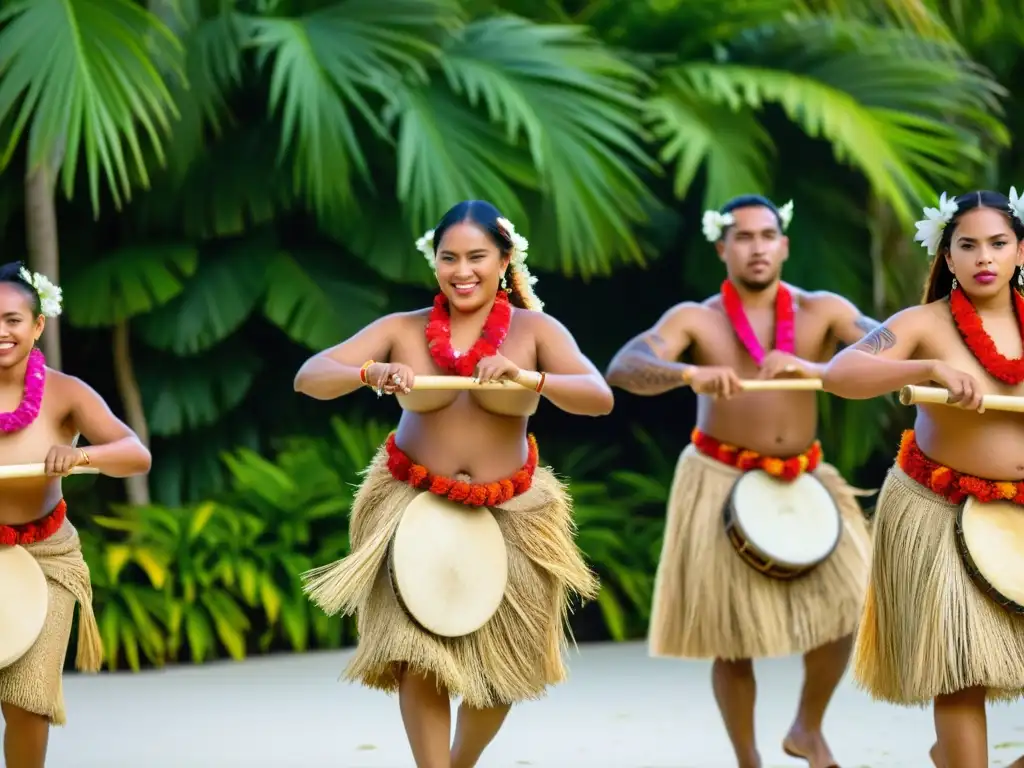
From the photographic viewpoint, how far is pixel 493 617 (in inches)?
136

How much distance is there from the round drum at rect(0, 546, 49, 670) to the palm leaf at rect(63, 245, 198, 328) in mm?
2587

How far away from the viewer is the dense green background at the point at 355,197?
228 inches

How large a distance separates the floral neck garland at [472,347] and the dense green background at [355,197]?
2088 millimetres

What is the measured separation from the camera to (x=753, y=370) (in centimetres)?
422

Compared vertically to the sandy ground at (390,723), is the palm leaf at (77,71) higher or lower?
higher

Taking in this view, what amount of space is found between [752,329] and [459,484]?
3.74ft

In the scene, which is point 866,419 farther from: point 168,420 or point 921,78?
point 168,420

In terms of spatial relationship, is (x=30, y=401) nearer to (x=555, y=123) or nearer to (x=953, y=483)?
(x=953, y=483)

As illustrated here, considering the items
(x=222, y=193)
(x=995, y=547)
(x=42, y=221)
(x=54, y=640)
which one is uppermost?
(x=222, y=193)

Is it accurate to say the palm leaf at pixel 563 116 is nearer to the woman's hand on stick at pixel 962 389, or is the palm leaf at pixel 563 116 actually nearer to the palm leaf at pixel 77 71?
the palm leaf at pixel 77 71

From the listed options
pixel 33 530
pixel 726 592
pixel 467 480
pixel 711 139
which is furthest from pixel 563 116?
pixel 33 530

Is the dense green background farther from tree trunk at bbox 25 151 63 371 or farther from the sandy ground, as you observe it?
the sandy ground

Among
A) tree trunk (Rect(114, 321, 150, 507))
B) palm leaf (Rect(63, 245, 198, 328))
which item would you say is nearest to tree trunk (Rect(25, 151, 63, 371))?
palm leaf (Rect(63, 245, 198, 328))

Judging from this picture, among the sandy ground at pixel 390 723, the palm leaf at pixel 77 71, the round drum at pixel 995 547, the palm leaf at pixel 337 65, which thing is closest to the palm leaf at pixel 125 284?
the palm leaf at pixel 337 65
